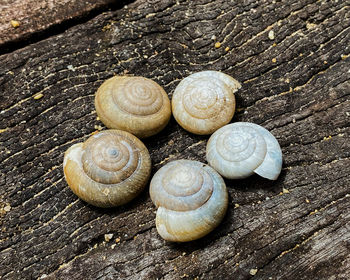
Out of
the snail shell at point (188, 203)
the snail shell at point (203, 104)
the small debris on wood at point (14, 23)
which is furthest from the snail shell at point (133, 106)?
the small debris on wood at point (14, 23)

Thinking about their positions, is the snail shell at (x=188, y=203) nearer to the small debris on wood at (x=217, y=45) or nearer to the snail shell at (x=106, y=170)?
the snail shell at (x=106, y=170)

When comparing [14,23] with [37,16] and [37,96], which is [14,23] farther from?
[37,96]

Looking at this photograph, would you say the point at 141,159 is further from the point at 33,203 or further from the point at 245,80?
the point at 245,80

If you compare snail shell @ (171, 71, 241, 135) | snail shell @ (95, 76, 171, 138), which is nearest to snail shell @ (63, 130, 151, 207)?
snail shell @ (95, 76, 171, 138)

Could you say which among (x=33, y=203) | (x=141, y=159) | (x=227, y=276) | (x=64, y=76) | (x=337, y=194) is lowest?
(x=227, y=276)

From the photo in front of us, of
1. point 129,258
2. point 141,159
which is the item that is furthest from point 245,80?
point 129,258

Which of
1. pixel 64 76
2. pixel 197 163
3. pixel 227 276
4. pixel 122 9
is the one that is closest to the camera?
pixel 227 276
